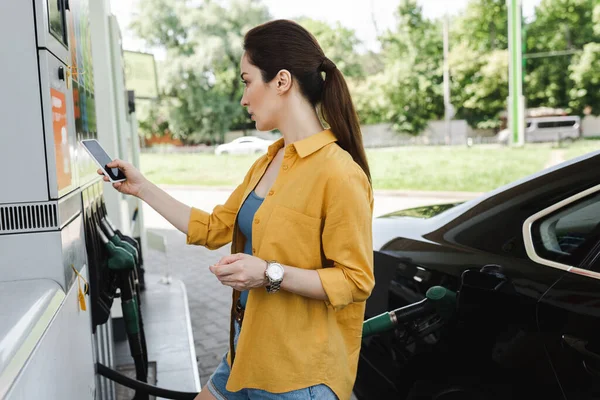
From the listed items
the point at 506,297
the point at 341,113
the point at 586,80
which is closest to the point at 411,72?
the point at 586,80

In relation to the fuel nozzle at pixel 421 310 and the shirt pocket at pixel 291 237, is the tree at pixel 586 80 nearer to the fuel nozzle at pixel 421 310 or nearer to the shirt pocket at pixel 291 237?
the fuel nozzle at pixel 421 310

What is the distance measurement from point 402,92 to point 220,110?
38.8 feet

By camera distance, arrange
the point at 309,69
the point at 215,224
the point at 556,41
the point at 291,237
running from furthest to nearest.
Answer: the point at 556,41 < the point at 215,224 < the point at 309,69 < the point at 291,237

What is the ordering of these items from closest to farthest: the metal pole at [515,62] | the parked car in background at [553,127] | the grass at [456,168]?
the grass at [456,168] < the metal pole at [515,62] < the parked car in background at [553,127]

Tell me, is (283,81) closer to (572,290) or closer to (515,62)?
(572,290)

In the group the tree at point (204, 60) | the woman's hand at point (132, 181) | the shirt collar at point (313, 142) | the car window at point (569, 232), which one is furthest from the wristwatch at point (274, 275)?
the tree at point (204, 60)

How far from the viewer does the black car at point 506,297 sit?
6.42 feet

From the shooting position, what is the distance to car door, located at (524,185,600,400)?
74.1 inches

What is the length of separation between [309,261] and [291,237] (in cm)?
8

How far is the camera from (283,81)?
1767 millimetres

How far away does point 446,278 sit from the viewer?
239 cm

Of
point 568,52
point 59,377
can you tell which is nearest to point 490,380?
point 59,377

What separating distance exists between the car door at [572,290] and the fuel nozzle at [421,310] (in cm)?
33

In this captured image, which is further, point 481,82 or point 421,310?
point 481,82
